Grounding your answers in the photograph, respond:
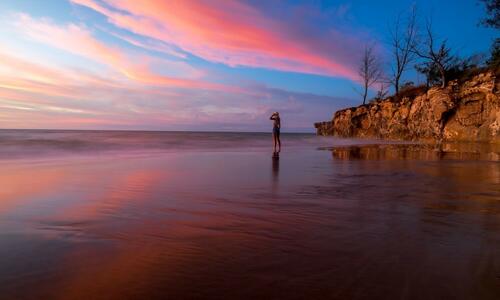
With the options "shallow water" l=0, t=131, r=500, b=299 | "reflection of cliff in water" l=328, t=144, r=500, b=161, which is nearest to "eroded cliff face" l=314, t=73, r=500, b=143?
"reflection of cliff in water" l=328, t=144, r=500, b=161

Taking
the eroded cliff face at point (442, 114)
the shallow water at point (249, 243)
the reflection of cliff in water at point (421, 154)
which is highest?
the eroded cliff face at point (442, 114)

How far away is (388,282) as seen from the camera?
87.4 inches

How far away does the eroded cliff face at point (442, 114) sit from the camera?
2506cm

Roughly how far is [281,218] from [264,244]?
38.6 inches

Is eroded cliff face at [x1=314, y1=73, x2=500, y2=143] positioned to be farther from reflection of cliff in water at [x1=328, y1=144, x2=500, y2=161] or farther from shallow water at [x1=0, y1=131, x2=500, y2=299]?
shallow water at [x1=0, y1=131, x2=500, y2=299]

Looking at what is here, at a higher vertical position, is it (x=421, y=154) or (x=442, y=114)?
(x=442, y=114)

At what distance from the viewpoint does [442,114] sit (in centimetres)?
2866

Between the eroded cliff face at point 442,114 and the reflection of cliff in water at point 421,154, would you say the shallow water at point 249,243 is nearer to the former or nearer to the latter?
the reflection of cliff in water at point 421,154

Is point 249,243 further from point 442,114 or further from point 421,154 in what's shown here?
point 442,114

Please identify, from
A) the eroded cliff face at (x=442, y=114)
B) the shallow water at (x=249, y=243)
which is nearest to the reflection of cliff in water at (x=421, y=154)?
the shallow water at (x=249, y=243)

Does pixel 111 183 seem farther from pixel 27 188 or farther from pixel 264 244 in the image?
pixel 264 244

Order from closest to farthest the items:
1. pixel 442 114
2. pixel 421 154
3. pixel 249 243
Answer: pixel 249 243 < pixel 421 154 < pixel 442 114

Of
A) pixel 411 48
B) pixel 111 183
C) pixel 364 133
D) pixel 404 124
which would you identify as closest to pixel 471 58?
pixel 411 48

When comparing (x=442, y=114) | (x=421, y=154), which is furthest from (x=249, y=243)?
(x=442, y=114)
